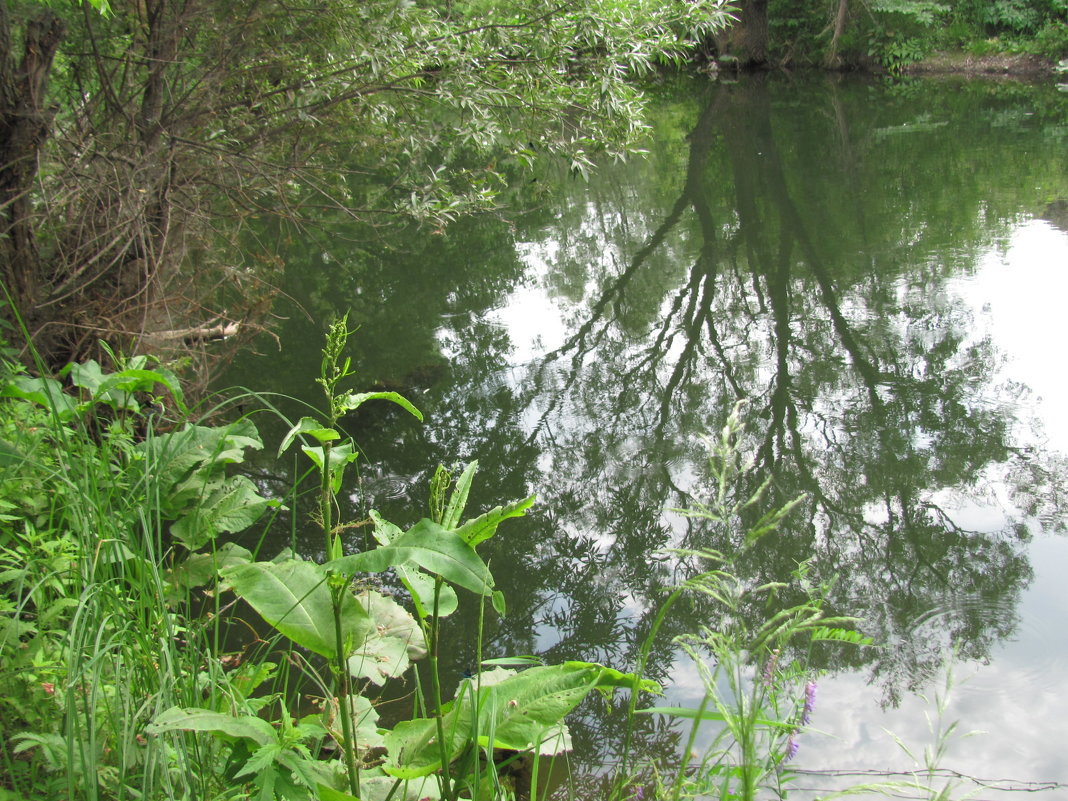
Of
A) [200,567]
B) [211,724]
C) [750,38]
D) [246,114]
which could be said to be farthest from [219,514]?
[750,38]

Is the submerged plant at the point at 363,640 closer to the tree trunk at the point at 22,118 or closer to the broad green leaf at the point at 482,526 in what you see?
the broad green leaf at the point at 482,526

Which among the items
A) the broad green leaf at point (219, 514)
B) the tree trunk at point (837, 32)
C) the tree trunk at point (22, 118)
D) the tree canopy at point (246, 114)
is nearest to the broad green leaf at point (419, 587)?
the broad green leaf at point (219, 514)

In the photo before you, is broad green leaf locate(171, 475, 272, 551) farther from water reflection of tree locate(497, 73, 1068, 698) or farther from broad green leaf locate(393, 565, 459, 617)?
water reflection of tree locate(497, 73, 1068, 698)

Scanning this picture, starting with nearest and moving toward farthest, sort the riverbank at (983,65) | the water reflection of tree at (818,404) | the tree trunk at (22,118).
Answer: the tree trunk at (22,118) < the water reflection of tree at (818,404) < the riverbank at (983,65)

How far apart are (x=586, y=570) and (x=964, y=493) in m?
1.99

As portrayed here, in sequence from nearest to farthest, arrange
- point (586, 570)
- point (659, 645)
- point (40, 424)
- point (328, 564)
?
point (328, 564) → point (40, 424) → point (659, 645) → point (586, 570)

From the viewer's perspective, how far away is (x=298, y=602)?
1429 millimetres

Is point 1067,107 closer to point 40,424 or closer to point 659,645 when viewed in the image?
point 659,645

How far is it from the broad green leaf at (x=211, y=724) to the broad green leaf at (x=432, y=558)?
316mm

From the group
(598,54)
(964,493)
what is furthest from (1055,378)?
(598,54)

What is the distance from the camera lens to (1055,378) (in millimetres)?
5562

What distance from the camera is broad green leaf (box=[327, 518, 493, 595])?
48.1 inches

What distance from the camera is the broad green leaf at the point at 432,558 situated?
122 cm

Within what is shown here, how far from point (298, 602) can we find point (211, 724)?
0.22 m
